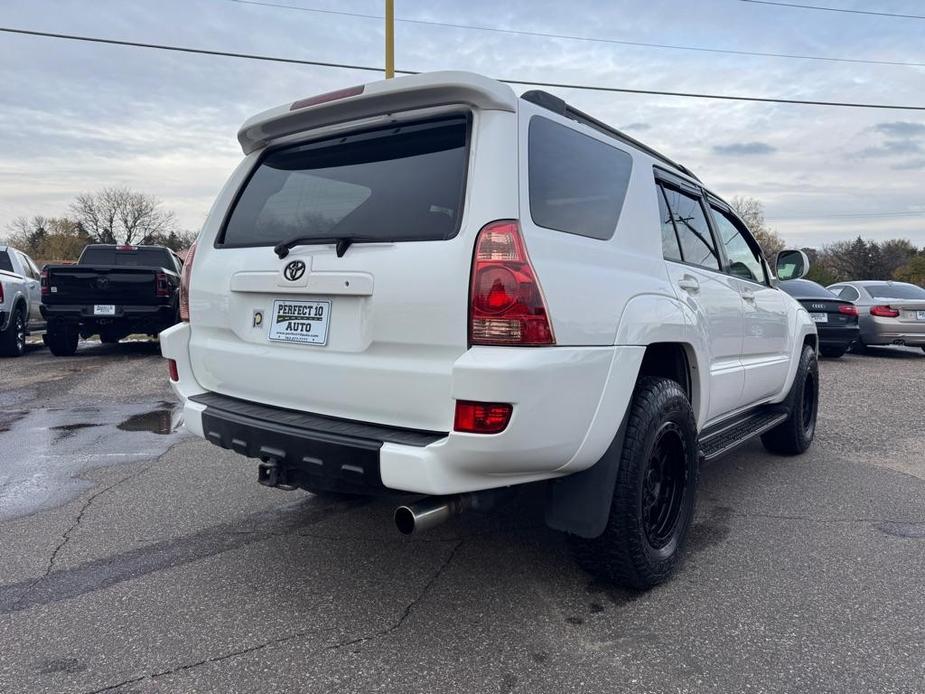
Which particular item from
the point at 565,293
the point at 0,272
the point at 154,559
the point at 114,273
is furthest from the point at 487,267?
the point at 0,272

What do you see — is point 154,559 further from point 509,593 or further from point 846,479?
point 846,479

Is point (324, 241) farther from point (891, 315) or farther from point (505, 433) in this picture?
point (891, 315)

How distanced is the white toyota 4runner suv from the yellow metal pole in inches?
438

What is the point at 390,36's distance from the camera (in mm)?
13633

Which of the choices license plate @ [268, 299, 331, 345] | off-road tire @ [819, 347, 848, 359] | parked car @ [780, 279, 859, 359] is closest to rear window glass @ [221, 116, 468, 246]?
license plate @ [268, 299, 331, 345]

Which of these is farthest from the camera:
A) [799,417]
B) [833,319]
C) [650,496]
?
[833,319]

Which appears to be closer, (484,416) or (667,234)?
(484,416)

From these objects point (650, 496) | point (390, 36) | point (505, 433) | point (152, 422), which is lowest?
point (152, 422)

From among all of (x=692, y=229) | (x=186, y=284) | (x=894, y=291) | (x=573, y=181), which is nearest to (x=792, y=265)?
(x=692, y=229)

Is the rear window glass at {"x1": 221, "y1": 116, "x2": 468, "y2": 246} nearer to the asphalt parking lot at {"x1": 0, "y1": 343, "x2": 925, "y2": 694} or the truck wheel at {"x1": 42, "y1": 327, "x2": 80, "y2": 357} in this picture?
the asphalt parking lot at {"x1": 0, "y1": 343, "x2": 925, "y2": 694}

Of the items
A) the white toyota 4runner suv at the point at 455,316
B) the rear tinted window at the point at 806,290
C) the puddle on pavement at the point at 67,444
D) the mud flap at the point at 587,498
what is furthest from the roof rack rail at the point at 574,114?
the rear tinted window at the point at 806,290

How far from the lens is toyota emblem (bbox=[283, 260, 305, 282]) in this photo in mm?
2781

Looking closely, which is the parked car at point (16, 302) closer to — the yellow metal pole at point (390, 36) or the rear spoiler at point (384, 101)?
the yellow metal pole at point (390, 36)

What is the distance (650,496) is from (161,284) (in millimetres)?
9493
